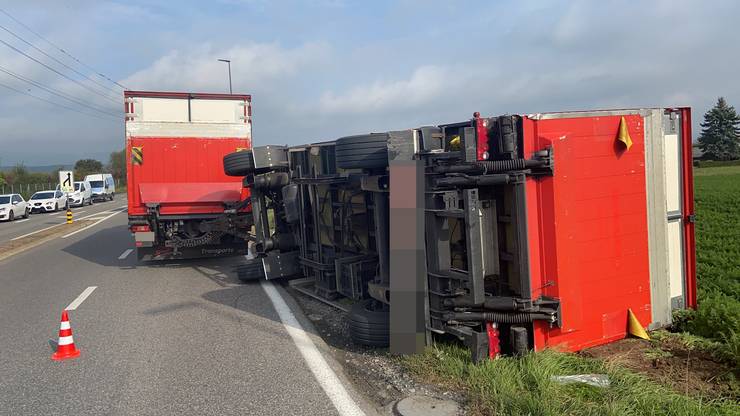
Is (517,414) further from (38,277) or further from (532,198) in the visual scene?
(38,277)

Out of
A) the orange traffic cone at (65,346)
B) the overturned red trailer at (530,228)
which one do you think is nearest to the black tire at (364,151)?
the overturned red trailer at (530,228)

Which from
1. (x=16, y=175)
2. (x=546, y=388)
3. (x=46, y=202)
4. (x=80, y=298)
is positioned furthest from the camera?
(x=16, y=175)

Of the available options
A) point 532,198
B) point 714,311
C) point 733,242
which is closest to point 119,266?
point 532,198

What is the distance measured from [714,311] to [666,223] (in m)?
0.95

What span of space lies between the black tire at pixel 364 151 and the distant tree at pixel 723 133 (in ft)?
267

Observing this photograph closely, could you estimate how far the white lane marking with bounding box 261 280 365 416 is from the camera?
4404 millimetres

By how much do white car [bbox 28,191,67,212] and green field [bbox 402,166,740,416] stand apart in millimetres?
39325

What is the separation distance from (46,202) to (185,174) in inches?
1224

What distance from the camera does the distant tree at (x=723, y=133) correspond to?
7338 centimetres

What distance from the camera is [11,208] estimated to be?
1257 inches

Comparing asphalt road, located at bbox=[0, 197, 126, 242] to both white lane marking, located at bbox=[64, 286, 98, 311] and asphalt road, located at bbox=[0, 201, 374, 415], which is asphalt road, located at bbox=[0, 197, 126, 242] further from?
asphalt road, located at bbox=[0, 201, 374, 415]

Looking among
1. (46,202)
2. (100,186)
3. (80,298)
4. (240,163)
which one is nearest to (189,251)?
(80,298)

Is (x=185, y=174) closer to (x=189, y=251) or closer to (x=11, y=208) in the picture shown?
(x=189, y=251)

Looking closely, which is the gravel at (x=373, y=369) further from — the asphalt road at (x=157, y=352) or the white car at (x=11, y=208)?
the white car at (x=11, y=208)
